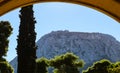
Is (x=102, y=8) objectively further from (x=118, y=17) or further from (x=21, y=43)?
(x=21, y=43)

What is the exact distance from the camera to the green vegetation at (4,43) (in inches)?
1357

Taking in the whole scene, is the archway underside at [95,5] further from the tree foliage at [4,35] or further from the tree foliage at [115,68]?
the tree foliage at [4,35]

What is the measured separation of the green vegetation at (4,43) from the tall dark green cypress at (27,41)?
1248 cm

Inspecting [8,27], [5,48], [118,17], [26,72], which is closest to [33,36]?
[26,72]

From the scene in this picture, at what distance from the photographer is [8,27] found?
3834 centimetres

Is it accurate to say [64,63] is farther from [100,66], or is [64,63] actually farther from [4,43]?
[4,43]

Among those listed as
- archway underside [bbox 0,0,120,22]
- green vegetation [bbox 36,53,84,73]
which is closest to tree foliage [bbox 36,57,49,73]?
green vegetation [bbox 36,53,84,73]

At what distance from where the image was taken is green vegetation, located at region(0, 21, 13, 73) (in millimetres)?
34469

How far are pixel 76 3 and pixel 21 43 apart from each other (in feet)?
62.7

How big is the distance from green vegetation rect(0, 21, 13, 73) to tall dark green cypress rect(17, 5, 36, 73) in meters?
12.5

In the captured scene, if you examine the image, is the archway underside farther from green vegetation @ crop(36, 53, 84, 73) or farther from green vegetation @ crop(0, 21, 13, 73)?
green vegetation @ crop(36, 53, 84, 73)

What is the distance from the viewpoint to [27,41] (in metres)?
22.2

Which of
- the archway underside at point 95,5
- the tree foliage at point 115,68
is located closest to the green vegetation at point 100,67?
the tree foliage at point 115,68

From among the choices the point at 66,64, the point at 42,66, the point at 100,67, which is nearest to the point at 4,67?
the point at 42,66
